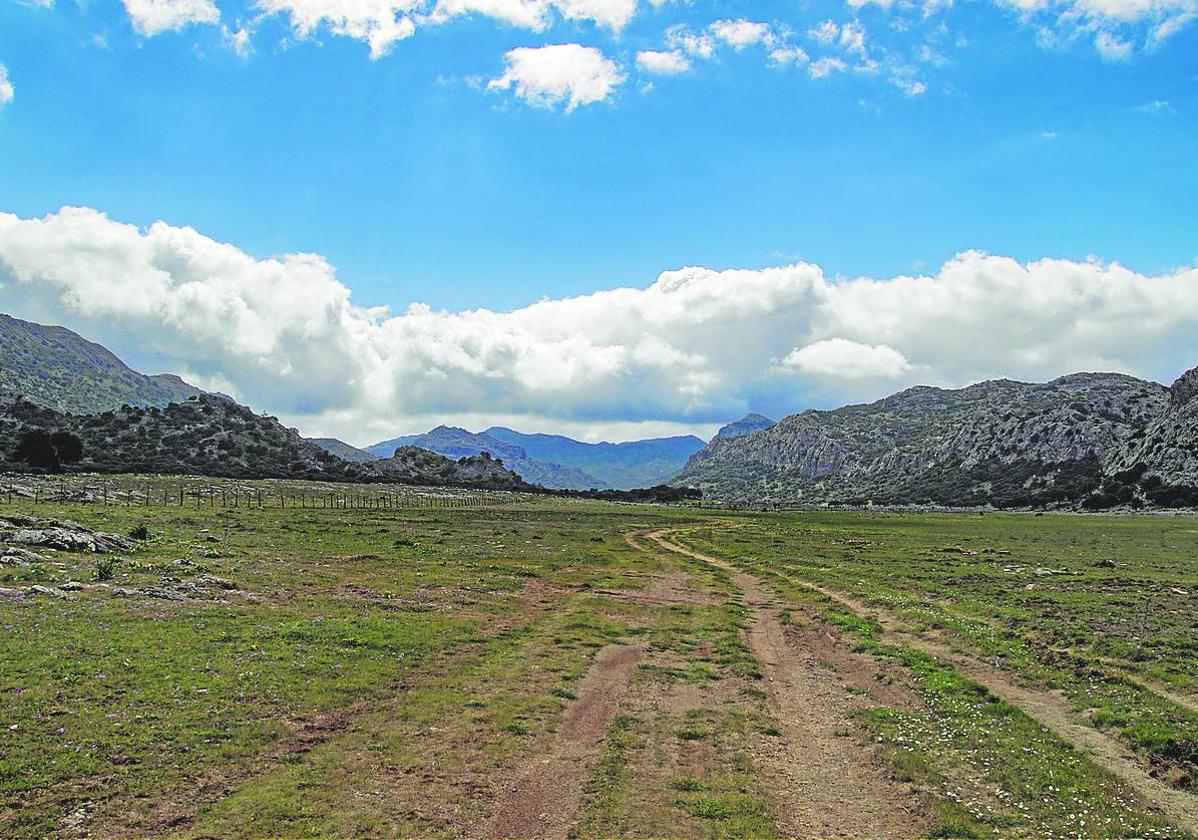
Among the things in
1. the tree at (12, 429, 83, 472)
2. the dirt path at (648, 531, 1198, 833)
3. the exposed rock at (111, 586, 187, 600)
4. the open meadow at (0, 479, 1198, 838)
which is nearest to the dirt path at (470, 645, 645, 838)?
the open meadow at (0, 479, 1198, 838)

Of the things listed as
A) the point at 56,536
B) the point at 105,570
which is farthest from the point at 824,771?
the point at 56,536

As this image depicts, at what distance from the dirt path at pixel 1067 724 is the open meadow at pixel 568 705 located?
0.35 ft

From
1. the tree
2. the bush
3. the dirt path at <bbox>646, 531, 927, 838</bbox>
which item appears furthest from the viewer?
the tree

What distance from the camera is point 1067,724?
20.6 m

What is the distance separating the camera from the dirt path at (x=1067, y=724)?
15523 mm

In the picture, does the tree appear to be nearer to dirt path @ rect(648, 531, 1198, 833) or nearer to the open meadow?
the open meadow

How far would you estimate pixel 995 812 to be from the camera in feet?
48.6

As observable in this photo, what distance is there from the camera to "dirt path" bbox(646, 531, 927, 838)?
1460 centimetres

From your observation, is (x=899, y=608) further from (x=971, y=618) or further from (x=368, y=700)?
(x=368, y=700)

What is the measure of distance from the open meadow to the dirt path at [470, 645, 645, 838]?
8cm

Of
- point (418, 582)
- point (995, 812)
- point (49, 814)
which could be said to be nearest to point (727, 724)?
point (995, 812)

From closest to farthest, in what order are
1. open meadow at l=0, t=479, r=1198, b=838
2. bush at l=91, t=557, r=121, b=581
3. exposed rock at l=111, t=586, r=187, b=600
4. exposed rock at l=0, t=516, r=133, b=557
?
open meadow at l=0, t=479, r=1198, b=838 < exposed rock at l=111, t=586, r=187, b=600 < bush at l=91, t=557, r=121, b=581 < exposed rock at l=0, t=516, r=133, b=557

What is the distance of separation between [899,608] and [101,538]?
47781mm

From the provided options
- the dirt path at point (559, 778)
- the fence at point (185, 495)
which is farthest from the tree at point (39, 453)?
the dirt path at point (559, 778)
